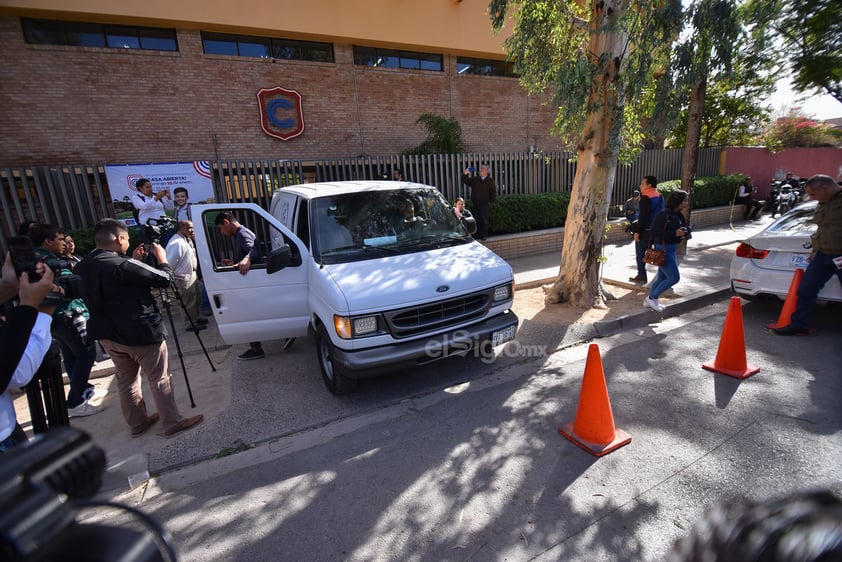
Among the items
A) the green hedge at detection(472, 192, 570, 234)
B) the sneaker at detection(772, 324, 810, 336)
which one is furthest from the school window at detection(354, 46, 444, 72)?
the sneaker at detection(772, 324, 810, 336)

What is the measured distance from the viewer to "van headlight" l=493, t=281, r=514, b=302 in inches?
168

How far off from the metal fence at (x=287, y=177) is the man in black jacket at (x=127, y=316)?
5.27 metres

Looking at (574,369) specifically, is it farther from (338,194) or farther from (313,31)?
(313,31)

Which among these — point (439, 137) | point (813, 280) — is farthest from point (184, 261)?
point (439, 137)

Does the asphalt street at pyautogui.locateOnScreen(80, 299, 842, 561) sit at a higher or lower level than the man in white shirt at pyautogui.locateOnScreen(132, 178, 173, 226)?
lower

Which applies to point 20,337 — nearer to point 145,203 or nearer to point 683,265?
point 145,203

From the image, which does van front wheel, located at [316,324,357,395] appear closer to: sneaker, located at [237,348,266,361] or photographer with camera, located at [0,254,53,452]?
sneaker, located at [237,348,266,361]

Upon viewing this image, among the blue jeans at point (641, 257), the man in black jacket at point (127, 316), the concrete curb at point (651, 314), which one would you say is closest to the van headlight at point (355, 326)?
the man in black jacket at point (127, 316)

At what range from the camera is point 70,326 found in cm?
401

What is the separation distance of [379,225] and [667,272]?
4.18 metres

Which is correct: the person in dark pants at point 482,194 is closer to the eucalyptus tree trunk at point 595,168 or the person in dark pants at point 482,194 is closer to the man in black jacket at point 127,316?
the eucalyptus tree trunk at point 595,168

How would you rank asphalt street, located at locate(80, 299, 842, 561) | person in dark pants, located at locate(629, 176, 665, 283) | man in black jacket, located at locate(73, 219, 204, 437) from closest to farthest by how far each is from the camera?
asphalt street, located at locate(80, 299, 842, 561) → man in black jacket, located at locate(73, 219, 204, 437) → person in dark pants, located at locate(629, 176, 665, 283)

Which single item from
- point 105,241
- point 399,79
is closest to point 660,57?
point 105,241

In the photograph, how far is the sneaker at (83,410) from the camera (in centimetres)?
415
